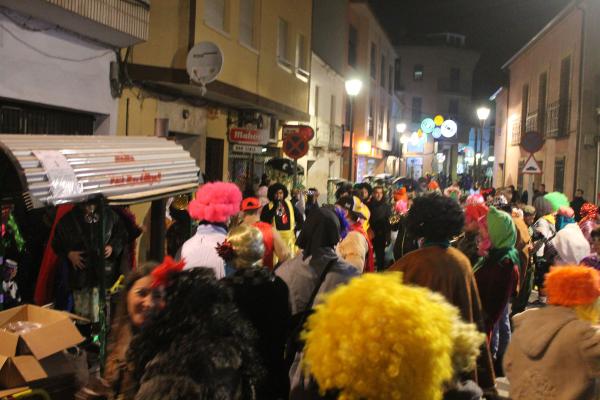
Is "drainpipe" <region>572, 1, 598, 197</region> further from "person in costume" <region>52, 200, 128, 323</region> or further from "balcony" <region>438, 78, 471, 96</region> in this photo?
"balcony" <region>438, 78, 471, 96</region>

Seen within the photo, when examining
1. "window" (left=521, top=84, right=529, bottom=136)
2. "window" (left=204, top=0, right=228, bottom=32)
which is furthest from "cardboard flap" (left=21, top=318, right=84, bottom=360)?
"window" (left=521, top=84, right=529, bottom=136)

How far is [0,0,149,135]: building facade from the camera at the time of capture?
838 centimetres

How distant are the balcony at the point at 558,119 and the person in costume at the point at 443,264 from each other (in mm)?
21771

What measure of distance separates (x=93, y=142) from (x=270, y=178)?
12400 mm

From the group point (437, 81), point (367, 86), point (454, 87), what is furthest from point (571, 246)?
point (454, 87)

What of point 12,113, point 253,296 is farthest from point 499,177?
point 253,296

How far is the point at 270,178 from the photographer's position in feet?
57.6

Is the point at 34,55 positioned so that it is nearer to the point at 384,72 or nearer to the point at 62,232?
the point at 62,232

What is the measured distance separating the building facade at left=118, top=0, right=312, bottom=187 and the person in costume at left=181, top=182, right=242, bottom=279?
10.7 feet

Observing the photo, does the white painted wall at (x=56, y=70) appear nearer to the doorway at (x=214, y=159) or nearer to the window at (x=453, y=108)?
the doorway at (x=214, y=159)

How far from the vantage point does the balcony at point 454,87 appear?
69.1m

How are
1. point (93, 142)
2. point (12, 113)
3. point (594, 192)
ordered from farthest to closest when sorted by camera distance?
point (594, 192)
point (12, 113)
point (93, 142)

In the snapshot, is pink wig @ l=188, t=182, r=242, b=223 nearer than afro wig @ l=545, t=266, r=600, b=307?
No

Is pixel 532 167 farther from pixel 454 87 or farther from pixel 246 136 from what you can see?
pixel 454 87
